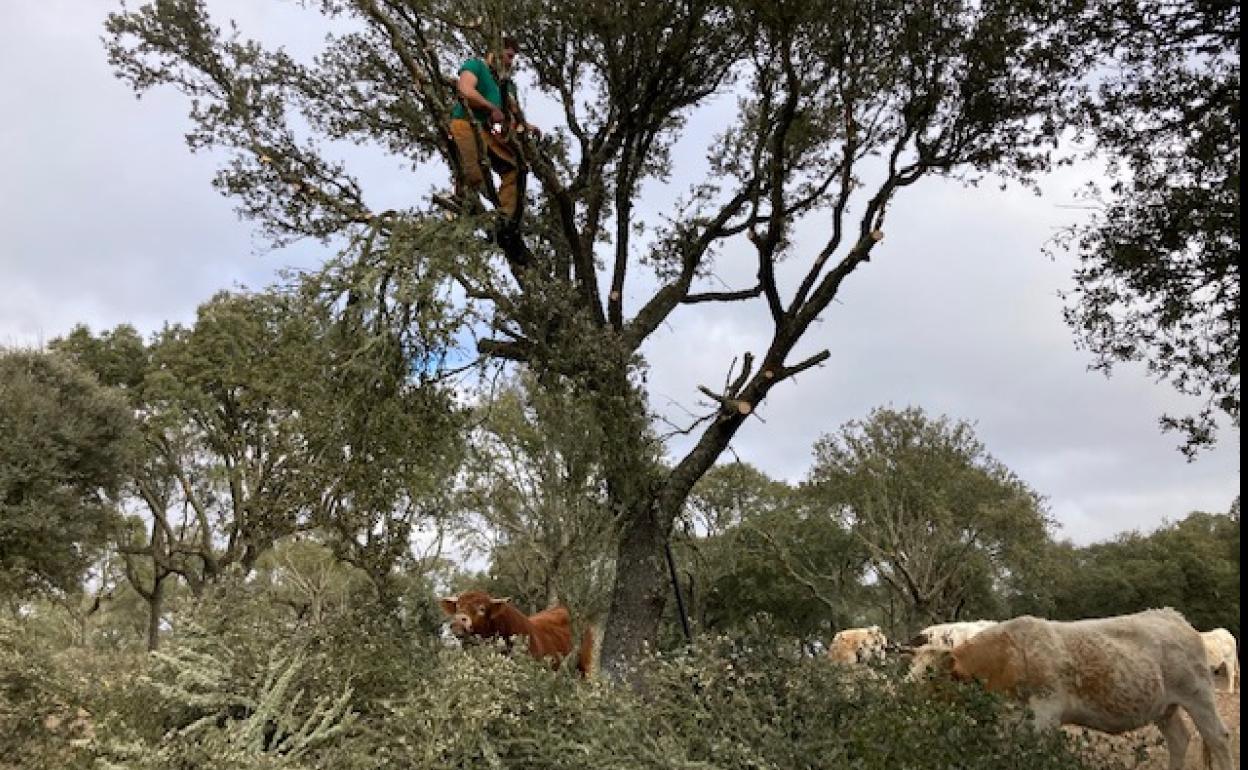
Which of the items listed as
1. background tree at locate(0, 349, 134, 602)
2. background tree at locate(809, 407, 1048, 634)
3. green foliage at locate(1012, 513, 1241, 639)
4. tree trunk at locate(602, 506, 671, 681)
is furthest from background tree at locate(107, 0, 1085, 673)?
green foliage at locate(1012, 513, 1241, 639)

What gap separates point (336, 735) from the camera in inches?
246

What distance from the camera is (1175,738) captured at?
8594mm

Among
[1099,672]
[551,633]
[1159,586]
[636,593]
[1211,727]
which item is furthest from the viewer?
[1159,586]

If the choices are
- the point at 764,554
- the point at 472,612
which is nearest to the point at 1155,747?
the point at 472,612

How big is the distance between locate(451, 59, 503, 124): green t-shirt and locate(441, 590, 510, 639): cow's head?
4.84 metres

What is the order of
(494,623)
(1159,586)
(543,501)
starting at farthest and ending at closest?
(1159,586) → (543,501) → (494,623)

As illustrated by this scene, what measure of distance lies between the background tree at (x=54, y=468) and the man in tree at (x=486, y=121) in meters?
13.6

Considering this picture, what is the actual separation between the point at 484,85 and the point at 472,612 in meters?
5.34

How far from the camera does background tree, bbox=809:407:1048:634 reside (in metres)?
30.7

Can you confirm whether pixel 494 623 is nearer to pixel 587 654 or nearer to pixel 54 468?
pixel 587 654

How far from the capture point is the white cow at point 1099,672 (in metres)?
7.60

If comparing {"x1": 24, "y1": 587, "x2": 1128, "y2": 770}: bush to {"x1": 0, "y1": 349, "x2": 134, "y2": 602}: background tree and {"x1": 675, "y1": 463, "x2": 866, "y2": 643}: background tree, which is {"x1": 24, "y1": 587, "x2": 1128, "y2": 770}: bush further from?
{"x1": 675, "y1": 463, "x2": 866, "y2": 643}: background tree

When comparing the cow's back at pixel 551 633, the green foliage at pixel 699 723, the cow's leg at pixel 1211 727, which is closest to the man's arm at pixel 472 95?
the green foliage at pixel 699 723

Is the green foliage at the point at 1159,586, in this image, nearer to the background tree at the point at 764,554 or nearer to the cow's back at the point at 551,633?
the background tree at the point at 764,554
